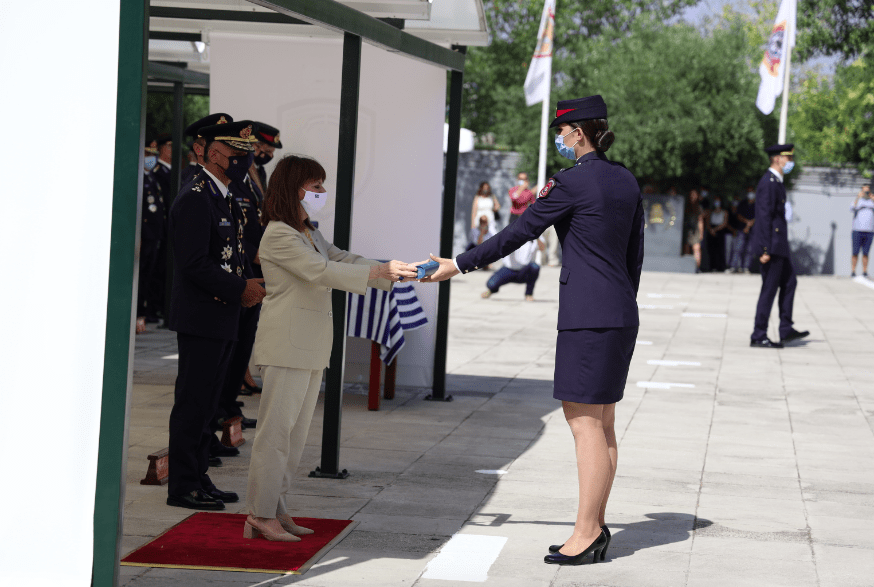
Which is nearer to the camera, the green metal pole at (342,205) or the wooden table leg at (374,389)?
the green metal pole at (342,205)

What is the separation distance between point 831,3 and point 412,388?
19.7 m

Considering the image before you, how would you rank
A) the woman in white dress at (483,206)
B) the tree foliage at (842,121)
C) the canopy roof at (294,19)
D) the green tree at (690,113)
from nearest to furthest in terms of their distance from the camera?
1. the canopy roof at (294,19)
2. the woman in white dress at (483,206)
3. the green tree at (690,113)
4. the tree foliage at (842,121)

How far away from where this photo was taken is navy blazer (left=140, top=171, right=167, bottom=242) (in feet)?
40.7

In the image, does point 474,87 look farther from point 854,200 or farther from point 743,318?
point 743,318

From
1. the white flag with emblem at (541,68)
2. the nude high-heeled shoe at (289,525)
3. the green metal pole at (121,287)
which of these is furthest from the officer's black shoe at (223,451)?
the white flag with emblem at (541,68)

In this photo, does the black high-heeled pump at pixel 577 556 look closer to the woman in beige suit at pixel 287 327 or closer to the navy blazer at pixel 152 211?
the woman in beige suit at pixel 287 327

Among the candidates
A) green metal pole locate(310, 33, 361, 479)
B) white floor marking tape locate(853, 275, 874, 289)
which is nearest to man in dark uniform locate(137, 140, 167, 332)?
green metal pole locate(310, 33, 361, 479)

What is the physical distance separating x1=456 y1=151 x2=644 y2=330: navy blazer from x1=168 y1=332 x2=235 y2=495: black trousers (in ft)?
5.13

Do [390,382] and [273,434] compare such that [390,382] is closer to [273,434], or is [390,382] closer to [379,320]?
[379,320]

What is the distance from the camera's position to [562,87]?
32.8 metres

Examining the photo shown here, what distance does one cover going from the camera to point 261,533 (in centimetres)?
503

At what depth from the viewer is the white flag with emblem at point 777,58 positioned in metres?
22.9

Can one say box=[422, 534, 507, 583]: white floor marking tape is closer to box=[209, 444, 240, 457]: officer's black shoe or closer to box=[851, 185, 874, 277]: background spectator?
box=[209, 444, 240, 457]: officer's black shoe

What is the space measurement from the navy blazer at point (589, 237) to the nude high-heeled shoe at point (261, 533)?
1540 millimetres
